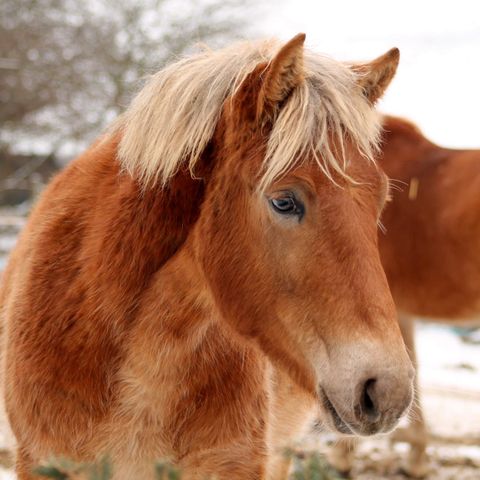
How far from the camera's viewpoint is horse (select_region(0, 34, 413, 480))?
6.50 feet

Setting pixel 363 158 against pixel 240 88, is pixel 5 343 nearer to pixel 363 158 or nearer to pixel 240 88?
pixel 240 88

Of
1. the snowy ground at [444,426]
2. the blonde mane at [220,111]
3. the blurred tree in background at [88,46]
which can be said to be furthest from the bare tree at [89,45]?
the blonde mane at [220,111]

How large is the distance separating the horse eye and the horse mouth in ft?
1.72

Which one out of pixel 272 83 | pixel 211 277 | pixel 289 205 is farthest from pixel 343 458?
pixel 272 83

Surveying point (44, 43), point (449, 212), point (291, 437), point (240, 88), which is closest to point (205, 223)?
point (240, 88)

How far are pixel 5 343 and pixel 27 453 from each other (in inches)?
17.1

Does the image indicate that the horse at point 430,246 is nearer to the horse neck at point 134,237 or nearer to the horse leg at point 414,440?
the horse leg at point 414,440

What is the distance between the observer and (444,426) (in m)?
6.20

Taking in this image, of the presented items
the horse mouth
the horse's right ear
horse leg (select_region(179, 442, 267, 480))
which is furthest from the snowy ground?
the horse's right ear

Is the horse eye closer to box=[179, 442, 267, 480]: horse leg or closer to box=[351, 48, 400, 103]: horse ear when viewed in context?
box=[351, 48, 400, 103]: horse ear

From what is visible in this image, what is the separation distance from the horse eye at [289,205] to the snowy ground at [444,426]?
2.16 metres

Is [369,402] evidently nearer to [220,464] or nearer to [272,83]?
[220,464]

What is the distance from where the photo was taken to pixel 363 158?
7.08 ft

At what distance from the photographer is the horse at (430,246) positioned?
4957 mm
